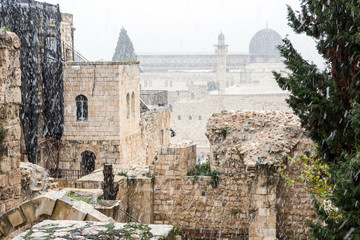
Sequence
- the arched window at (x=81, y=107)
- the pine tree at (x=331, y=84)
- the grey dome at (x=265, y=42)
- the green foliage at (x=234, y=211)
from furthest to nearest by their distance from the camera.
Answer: the grey dome at (x=265, y=42) < the arched window at (x=81, y=107) < the green foliage at (x=234, y=211) < the pine tree at (x=331, y=84)

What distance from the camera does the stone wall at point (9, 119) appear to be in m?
7.75

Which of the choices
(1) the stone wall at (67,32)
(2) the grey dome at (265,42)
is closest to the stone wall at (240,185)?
(1) the stone wall at (67,32)

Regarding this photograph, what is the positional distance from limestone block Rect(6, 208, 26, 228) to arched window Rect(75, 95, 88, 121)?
36.6 feet

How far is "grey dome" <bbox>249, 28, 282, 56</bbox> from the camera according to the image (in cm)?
8700

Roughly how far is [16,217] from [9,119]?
246 cm

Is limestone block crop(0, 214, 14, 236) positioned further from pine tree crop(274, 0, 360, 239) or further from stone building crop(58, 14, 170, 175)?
stone building crop(58, 14, 170, 175)

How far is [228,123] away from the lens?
11.4 meters

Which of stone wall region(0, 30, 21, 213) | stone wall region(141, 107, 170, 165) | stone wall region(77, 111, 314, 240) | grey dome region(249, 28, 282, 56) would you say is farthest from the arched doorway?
grey dome region(249, 28, 282, 56)

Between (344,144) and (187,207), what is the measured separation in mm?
5761

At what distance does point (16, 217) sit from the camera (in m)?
5.92

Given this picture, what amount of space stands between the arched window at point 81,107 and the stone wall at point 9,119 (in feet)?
28.9

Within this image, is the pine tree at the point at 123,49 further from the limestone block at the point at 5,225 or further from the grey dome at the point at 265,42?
the limestone block at the point at 5,225

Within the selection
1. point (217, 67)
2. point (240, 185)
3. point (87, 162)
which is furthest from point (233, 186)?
point (217, 67)

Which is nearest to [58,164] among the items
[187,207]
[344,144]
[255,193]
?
[187,207]
